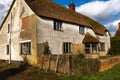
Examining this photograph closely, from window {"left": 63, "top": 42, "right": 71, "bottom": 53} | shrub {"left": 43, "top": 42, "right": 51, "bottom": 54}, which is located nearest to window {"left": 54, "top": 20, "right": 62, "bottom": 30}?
window {"left": 63, "top": 42, "right": 71, "bottom": 53}

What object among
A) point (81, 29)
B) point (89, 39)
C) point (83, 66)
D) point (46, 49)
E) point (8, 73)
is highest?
point (81, 29)

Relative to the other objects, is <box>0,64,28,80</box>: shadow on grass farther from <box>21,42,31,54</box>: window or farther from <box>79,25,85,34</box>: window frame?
<box>79,25,85,34</box>: window frame

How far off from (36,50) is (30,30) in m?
2.91

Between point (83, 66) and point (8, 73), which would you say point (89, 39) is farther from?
point (8, 73)

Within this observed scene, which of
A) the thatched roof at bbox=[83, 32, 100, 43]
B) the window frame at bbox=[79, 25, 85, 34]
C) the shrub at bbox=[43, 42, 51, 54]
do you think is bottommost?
the shrub at bbox=[43, 42, 51, 54]

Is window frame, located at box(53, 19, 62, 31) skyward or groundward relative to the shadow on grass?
skyward

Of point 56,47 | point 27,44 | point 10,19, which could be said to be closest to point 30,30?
point 27,44

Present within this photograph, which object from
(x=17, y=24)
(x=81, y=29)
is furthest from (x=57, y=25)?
(x=81, y=29)

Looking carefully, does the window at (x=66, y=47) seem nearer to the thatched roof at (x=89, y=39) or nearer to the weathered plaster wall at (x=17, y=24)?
the thatched roof at (x=89, y=39)

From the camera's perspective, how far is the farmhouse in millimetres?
25094

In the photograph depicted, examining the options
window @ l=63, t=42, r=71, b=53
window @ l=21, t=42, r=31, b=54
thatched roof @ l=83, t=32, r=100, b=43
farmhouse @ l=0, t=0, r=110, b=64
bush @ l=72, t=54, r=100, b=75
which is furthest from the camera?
thatched roof @ l=83, t=32, r=100, b=43

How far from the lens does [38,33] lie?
972 inches

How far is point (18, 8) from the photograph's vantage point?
2852 cm

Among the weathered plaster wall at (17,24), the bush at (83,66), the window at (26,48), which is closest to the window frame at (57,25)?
the weathered plaster wall at (17,24)
